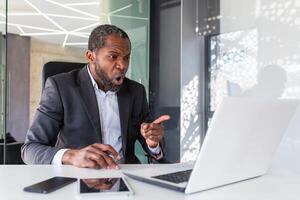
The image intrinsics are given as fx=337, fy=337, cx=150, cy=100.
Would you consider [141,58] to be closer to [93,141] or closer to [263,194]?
[93,141]

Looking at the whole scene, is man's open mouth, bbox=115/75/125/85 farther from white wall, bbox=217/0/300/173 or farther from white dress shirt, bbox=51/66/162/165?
white wall, bbox=217/0/300/173

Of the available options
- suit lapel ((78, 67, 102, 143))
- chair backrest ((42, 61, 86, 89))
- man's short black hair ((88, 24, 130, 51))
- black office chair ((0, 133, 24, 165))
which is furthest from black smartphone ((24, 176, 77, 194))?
black office chair ((0, 133, 24, 165))

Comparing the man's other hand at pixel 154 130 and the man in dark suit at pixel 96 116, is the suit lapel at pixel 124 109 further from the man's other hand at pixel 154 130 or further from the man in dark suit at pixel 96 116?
the man's other hand at pixel 154 130

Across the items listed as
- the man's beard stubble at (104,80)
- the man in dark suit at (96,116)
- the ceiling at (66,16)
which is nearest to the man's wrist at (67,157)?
the man in dark suit at (96,116)

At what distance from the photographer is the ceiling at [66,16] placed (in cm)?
380

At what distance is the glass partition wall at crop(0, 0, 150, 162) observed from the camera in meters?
3.56

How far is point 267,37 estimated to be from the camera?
294 centimetres

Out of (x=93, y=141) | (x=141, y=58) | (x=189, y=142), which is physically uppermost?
(x=141, y=58)

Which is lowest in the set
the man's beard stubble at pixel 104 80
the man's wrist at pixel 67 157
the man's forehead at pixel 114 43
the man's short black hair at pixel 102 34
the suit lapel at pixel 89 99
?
the man's wrist at pixel 67 157

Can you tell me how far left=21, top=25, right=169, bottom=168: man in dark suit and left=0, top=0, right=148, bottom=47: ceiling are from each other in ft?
6.48

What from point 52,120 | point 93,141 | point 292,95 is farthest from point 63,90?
point 292,95

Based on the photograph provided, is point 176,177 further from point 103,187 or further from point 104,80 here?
point 104,80

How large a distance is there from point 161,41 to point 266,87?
135cm

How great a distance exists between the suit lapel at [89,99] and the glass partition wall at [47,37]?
169cm
